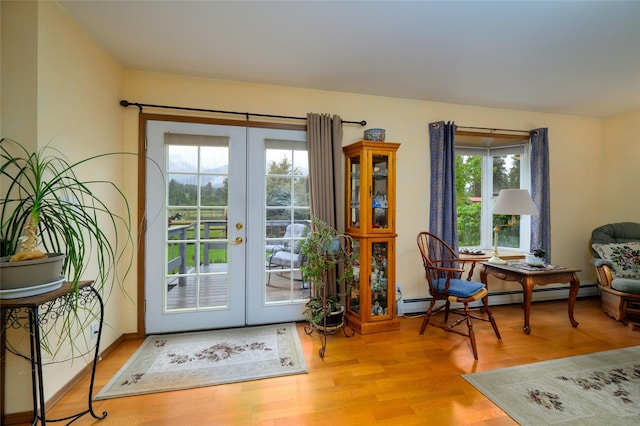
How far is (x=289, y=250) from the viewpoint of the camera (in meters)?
2.93

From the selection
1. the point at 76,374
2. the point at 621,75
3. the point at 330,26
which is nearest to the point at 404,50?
the point at 330,26

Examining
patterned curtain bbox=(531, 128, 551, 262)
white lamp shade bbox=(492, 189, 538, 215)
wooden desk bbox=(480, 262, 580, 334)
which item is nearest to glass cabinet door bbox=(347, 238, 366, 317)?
wooden desk bbox=(480, 262, 580, 334)

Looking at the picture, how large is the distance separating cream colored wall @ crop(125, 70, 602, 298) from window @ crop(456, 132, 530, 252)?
13.7 inches

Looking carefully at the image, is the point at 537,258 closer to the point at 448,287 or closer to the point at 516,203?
the point at 516,203

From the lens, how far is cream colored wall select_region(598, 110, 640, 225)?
3.59 metres

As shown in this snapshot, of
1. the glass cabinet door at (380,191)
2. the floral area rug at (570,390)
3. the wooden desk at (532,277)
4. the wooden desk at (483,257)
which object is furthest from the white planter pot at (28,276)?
the wooden desk at (532,277)

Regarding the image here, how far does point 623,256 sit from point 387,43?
3714 millimetres

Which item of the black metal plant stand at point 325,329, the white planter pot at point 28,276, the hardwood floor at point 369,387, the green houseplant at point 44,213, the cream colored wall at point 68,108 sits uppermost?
the cream colored wall at point 68,108

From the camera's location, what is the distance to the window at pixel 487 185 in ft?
12.2

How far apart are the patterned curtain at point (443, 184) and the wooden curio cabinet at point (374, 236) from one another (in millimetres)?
728

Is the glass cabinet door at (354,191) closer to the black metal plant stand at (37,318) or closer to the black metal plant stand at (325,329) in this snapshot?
the black metal plant stand at (325,329)

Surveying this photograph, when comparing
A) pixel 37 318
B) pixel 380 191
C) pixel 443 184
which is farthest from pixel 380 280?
pixel 37 318

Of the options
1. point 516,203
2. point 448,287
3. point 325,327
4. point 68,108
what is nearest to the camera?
point 68,108

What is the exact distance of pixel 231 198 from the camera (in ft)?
9.02
